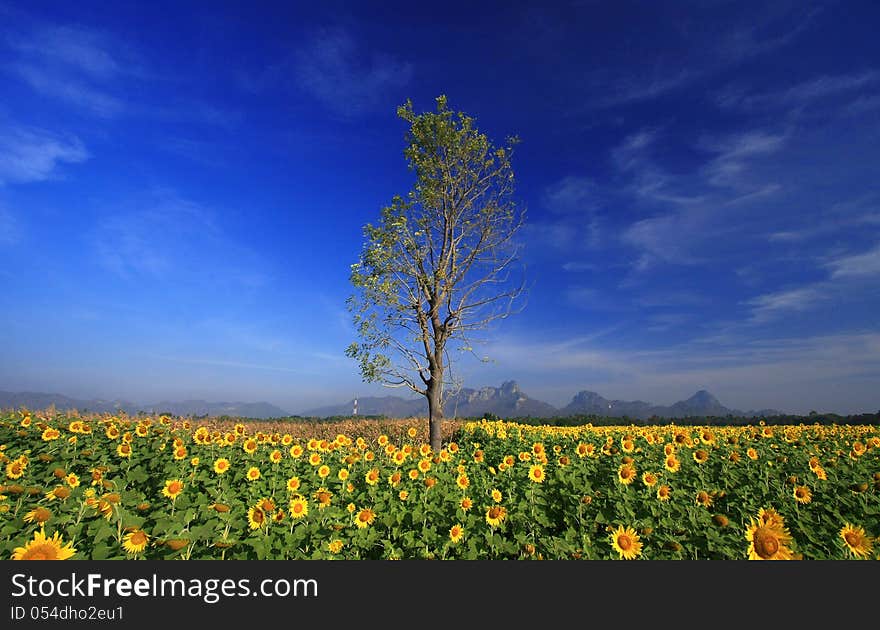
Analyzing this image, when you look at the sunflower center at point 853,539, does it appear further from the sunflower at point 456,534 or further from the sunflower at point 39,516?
the sunflower at point 39,516

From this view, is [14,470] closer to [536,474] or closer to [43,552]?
[43,552]

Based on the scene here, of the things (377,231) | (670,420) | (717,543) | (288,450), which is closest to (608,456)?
(717,543)

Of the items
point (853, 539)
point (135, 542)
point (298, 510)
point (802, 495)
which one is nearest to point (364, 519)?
point (298, 510)

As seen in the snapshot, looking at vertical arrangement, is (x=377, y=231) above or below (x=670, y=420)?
above

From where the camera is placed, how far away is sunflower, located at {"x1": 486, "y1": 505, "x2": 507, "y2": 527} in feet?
15.3

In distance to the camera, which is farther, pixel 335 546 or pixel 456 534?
pixel 456 534

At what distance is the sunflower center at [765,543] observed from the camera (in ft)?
11.6

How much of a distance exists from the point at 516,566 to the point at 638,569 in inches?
32.6

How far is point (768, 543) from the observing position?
3.58 meters

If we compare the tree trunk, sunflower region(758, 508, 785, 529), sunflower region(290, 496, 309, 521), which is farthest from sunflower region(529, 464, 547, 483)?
the tree trunk

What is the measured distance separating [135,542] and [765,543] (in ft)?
16.7

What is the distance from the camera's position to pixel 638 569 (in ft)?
9.97

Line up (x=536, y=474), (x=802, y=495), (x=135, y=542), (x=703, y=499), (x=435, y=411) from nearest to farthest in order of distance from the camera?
1. (x=135, y=542)
2. (x=703, y=499)
3. (x=802, y=495)
4. (x=536, y=474)
5. (x=435, y=411)

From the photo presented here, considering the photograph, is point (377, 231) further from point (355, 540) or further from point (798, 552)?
point (798, 552)
